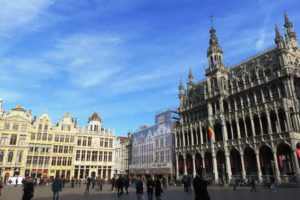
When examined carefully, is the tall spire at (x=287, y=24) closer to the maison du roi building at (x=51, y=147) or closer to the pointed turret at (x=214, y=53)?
the pointed turret at (x=214, y=53)

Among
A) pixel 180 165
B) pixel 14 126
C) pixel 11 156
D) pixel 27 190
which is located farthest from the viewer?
pixel 14 126

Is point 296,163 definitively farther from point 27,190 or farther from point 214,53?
point 27,190

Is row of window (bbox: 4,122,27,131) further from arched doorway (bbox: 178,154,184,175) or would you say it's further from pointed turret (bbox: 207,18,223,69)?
pointed turret (bbox: 207,18,223,69)

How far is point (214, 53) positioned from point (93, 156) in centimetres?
4280

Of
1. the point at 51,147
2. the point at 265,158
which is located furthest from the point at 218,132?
the point at 51,147

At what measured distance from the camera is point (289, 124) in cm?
3344

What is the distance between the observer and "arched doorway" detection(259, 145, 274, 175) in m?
36.8

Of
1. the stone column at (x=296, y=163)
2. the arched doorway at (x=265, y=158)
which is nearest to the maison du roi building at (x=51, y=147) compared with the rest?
the arched doorway at (x=265, y=158)

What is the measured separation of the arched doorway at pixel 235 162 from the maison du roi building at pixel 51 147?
3791 cm

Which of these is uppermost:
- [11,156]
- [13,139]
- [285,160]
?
[13,139]

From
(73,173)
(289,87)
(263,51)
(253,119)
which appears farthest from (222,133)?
(73,173)

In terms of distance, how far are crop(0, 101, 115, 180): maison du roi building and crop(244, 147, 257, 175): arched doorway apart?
40.9 meters

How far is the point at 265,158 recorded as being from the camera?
37.6 meters

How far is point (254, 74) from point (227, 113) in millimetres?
8645
